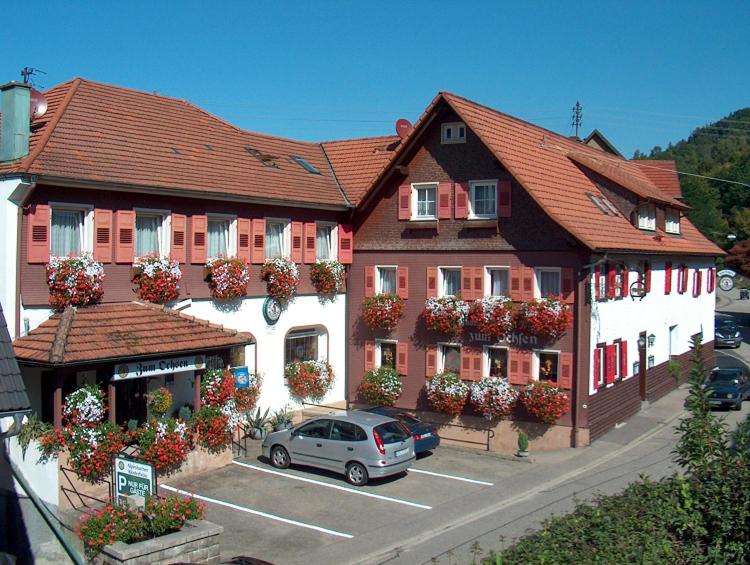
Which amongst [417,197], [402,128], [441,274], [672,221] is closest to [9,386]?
[441,274]

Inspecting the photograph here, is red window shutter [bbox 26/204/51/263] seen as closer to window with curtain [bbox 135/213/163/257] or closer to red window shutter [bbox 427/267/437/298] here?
window with curtain [bbox 135/213/163/257]

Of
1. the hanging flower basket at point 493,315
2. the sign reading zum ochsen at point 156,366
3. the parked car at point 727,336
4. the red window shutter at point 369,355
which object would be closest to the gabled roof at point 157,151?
the sign reading zum ochsen at point 156,366

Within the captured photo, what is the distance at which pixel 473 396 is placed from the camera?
24219 millimetres

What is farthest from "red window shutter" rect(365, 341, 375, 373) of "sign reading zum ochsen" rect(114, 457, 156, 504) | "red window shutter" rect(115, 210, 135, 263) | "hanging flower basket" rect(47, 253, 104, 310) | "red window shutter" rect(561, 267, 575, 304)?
"sign reading zum ochsen" rect(114, 457, 156, 504)

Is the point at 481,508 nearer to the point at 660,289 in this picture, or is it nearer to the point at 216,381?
the point at 216,381

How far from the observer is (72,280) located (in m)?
18.7

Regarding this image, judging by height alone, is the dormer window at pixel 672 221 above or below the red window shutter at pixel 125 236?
Answer: above

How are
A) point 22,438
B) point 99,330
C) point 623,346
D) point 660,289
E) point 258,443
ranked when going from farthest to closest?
point 660,289, point 623,346, point 258,443, point 99,330, point 22,438

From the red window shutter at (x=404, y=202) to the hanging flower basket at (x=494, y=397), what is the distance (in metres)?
5.73

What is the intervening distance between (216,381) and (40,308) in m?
4.40

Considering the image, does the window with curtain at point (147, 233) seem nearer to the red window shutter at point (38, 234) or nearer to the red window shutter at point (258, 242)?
the red window shutter at point (38, 234)

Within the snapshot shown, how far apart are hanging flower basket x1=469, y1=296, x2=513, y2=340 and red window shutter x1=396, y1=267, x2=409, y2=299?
2715 millimetres

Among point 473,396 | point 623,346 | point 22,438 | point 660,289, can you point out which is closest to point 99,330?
point 22,438

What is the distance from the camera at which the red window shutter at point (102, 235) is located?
64.3 feet
